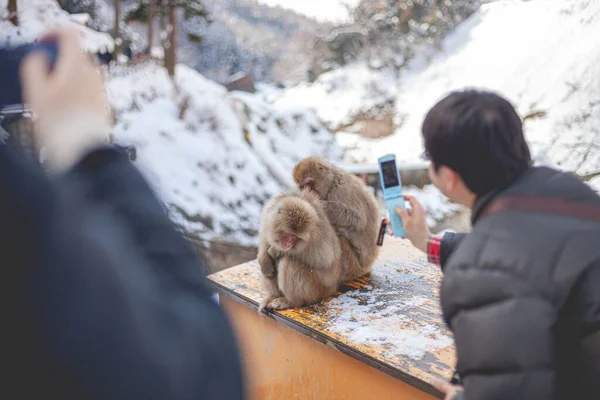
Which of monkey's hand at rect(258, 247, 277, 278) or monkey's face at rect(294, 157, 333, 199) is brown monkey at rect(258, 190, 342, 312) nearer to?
monkey's hand at rect(258, 247, 277, 278)

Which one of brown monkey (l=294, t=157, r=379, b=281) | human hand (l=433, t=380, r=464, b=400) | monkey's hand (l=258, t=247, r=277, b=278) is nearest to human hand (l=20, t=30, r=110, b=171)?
human hand (l=433, t=380, r=464, b=400)

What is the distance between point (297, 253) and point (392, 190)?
1.97 feet

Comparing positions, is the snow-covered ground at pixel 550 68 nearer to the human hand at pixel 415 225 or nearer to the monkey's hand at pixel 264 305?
the human hand at pixel 415 225

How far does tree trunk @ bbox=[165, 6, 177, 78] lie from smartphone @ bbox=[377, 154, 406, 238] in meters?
8.28

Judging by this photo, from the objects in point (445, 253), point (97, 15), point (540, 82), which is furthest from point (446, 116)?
point (97, 15)

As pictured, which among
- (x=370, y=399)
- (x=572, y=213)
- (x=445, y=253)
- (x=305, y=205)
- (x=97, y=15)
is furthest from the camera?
(x=97, y=15)

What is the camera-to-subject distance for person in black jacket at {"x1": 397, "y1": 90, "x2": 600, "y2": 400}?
872mm

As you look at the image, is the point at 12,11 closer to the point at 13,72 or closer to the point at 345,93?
the point at 13,72

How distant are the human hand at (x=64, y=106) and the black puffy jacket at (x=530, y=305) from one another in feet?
2.43

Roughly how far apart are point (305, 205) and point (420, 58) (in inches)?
421

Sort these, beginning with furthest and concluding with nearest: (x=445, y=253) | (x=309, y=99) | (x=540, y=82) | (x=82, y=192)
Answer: (x=309, y=99) → (x=540, y=82) → (x=445, y=253) → (x=82, y=192)

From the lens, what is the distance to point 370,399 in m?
1.87

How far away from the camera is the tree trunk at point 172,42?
29.9 ft

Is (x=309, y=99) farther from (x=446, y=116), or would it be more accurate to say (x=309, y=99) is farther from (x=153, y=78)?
(x=446, y=116)
